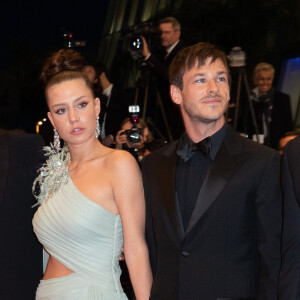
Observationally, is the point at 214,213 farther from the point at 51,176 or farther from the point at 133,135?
the point at 133,135

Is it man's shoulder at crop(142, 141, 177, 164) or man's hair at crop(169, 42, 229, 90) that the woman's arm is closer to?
man's shoulder at crop(142, 141, 177, 164)

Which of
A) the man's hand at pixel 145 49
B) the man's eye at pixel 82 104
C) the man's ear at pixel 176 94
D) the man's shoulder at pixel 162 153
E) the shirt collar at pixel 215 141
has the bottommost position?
the man's shoulder at pixel 162 153

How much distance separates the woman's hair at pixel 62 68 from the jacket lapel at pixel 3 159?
38 centimetres

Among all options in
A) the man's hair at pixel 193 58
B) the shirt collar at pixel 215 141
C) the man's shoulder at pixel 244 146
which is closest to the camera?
the man's shoulder at pixel 244 146

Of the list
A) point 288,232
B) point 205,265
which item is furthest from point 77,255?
point 288,232

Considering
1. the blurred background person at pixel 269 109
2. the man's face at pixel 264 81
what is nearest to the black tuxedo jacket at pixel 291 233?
the blurred background person at pixel 269 109

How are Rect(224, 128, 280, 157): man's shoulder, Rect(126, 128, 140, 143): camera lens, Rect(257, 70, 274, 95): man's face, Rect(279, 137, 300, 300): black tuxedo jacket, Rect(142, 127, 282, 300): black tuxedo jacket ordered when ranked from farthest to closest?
Rect(257, 70, 274, 95): man's face, Rect(126, 128, 140, 143): camera lens, Rect(224, 128, 280, 157): man's shoulder, Rect(142, 127, 282, 300): black tuxedo jacket, Rect(279, 137, 300, 300): black tuxedo jacket

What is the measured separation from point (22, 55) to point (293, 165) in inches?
515

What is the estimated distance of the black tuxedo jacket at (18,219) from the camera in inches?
106

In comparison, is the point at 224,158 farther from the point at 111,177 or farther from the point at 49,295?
the point at 49,295

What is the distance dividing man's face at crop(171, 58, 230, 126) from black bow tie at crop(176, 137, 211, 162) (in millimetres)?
109

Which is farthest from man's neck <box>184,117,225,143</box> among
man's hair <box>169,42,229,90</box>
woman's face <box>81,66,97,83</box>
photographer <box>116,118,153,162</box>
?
photographer <box>116,118,153,162</box>

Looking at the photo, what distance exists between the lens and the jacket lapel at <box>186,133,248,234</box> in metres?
2.48

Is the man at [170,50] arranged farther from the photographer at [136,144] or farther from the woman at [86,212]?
the woman at [86,212]
